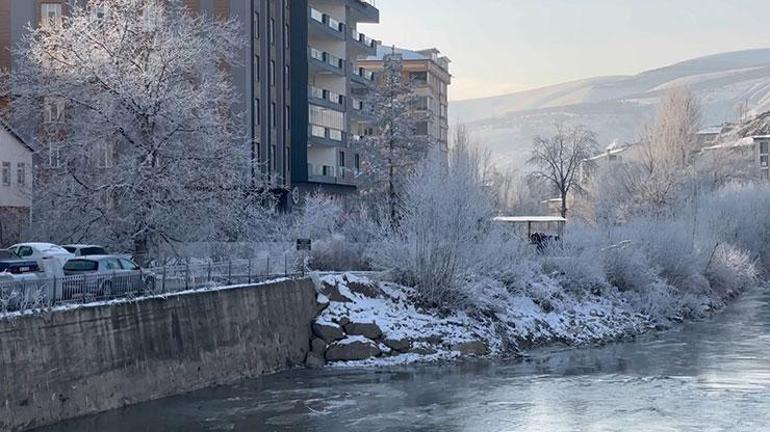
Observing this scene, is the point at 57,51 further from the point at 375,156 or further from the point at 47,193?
the point at 375,156

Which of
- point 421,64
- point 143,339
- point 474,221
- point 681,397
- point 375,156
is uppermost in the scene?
point 421,64

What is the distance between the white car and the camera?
34.0 m

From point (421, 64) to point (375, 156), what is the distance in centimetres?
5073

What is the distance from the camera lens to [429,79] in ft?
388

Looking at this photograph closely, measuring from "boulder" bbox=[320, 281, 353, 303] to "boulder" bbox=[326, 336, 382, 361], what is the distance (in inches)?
99.6

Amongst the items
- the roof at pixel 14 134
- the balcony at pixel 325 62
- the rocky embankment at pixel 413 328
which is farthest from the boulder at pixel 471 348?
the balcony at pixel 325 62

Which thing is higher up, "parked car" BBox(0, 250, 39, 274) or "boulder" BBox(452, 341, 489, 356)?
"parked car" BBox(0, 250, 39, 274)

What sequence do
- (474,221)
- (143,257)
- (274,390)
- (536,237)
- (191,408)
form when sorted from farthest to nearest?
(536,237) < (474,221) < (143,257) < (274,390) < (191,408)

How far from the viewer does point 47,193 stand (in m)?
43.4

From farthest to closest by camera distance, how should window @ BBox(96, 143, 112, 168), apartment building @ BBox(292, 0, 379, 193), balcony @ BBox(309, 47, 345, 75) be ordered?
balcony @ BBox(309, 47, 345, 75) → apartment building @ BBox(292, 0, 379, 193) → window @ BBox(96, 143, 112, 168)

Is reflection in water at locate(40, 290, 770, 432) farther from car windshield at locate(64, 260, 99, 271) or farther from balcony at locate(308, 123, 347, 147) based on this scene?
balcony at locate(308, 123, 347, 147)

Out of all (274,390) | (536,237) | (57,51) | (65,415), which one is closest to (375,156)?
(536,237)

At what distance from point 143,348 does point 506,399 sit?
34.8 ft

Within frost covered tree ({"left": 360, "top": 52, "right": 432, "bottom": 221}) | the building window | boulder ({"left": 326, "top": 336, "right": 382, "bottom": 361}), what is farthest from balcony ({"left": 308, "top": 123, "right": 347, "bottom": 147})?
boulder ({"left": 326, "top": 336, "right": 382, "bottom": 361})
